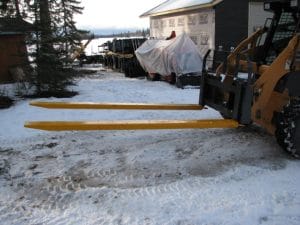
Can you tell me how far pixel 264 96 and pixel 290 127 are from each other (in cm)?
58

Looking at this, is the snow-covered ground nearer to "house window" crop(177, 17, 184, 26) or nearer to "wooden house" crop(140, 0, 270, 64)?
"wooden house" crop(140, 0, 270, 64)

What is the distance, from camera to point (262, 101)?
227 inches

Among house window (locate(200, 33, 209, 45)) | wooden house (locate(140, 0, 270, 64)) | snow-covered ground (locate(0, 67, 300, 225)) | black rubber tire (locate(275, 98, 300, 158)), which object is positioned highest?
wooden house (locate(140, 0, 270, 64))

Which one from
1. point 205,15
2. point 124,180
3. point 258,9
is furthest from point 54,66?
point 258,9

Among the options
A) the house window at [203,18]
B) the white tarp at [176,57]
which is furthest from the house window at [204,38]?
the white tarp at [176,57]

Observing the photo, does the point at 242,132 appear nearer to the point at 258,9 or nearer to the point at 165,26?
the point at 258,9

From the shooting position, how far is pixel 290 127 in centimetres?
552

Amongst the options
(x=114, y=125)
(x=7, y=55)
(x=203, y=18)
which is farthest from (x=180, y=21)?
(x=114, y=125)

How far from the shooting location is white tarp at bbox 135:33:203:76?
14.4m

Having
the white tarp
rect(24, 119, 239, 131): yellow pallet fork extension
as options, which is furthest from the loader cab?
the white tarp

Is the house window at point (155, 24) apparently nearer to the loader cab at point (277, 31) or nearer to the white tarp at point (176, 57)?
the white tarp at point (176, 57)

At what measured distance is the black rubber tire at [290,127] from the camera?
5.51 metres

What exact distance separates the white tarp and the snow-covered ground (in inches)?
290

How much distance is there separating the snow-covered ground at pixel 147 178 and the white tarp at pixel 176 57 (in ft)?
24.2
